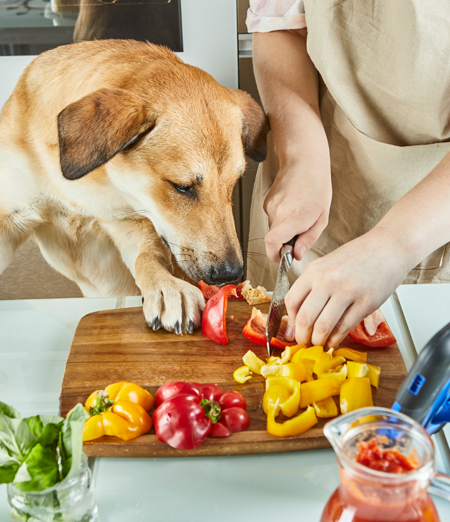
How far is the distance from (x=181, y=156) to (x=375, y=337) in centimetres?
46

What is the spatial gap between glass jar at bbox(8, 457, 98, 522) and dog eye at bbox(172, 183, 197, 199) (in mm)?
583

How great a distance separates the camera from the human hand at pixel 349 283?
670mm

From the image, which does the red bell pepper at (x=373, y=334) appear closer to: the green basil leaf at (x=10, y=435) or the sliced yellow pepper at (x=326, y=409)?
the sliced yellow pepper at (x=326, y=409)

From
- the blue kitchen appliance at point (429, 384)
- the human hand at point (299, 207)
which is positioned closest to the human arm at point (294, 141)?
the human hand at point (299, 207)

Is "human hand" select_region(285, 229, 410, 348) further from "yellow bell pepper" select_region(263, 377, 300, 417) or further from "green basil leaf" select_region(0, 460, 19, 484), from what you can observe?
"green basil leaf" select_region(0, 460, 19, 484)

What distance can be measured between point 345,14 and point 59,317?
0.78 meters

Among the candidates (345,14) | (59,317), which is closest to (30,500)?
(59,317)

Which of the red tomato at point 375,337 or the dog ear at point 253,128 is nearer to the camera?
the red tomato at point 375,337

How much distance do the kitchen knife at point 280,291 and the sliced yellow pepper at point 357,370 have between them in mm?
145

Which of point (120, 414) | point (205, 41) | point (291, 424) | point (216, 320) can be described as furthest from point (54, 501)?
point (205, 41)

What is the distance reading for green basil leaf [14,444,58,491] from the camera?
428 mm

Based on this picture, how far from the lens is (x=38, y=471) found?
0.43 metres

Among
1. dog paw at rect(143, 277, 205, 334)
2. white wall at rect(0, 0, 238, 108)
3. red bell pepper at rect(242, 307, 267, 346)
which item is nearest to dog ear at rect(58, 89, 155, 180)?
dog paw at rect(143, 277, 205, 334)

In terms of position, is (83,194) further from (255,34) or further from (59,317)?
(255,34)
